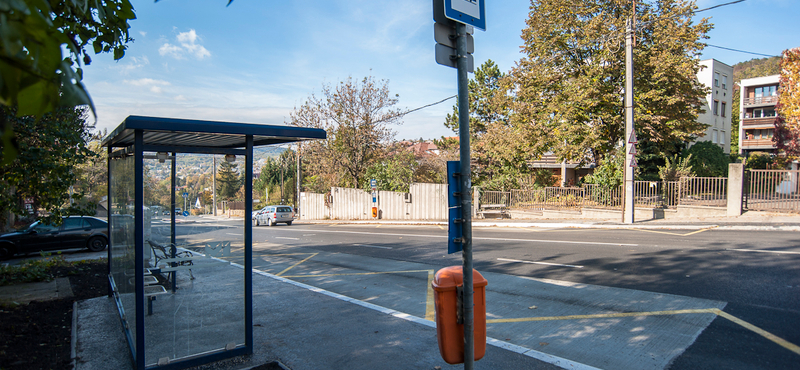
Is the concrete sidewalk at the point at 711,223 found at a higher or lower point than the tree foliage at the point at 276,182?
lower

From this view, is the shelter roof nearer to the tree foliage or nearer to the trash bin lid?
the trash bin lid

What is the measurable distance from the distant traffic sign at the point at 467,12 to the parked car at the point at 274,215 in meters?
27.2

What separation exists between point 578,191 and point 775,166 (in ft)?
101

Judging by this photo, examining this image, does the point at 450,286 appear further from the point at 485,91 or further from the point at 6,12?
the point at 485,91

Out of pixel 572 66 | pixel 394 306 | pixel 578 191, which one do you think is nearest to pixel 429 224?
pixel 578 191

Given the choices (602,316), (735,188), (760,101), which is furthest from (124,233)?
(760,101)

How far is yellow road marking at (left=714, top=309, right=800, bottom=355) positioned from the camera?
15.5ft

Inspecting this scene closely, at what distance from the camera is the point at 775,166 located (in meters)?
A: 39.8

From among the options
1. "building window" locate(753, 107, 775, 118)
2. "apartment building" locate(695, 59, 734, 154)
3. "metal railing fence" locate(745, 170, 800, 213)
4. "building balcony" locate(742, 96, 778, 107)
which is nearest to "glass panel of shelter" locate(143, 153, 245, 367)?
"metal railing fence" locate(745, 170, 800, 213)

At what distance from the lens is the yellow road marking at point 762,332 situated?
4734 mm

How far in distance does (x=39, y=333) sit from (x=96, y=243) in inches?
475

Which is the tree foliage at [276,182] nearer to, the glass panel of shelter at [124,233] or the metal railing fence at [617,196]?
the metal railing fence at [617,196]

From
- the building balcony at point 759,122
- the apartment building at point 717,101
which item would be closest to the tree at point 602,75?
the apartment building at point 717,101

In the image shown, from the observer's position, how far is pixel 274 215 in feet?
96.2
